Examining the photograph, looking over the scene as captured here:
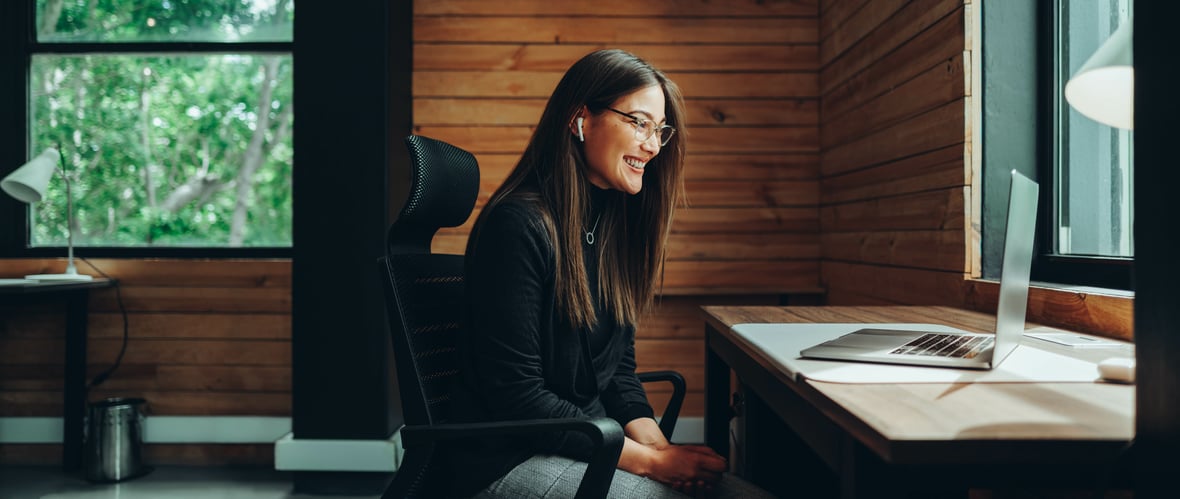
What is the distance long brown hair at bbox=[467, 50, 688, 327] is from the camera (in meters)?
1.29

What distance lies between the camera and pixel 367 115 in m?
2.79

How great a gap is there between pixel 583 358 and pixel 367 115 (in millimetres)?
1777

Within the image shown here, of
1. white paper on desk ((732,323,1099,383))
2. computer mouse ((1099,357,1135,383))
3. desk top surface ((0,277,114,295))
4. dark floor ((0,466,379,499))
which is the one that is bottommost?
dark floor ((0,466,379,499))

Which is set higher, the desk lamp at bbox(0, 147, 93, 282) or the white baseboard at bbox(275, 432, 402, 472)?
the desk lamp at bbox(0, 147, 93, 282)

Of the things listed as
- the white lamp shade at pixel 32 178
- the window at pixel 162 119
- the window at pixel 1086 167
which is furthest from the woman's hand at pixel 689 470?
the white lamp shade at pixel 32 178

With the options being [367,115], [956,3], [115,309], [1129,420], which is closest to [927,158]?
[956,3]

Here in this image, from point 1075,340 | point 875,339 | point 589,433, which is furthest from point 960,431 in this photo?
point 1075,340

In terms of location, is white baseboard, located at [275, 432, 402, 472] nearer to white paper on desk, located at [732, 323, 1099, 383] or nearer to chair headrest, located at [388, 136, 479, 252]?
chair headrest, located at [388, 136, 479, 252]

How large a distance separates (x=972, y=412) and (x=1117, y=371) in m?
0.31

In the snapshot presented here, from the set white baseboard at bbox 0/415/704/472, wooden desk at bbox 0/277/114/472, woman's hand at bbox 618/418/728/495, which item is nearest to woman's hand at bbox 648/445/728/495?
woman's hand at bbox 618/418/728/495

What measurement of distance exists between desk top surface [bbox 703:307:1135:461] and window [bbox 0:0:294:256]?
2.89 m

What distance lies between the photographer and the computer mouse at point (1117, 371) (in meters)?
0.97

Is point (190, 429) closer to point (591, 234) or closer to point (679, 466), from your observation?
point (591, 234)

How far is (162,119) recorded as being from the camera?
3.39 meters
